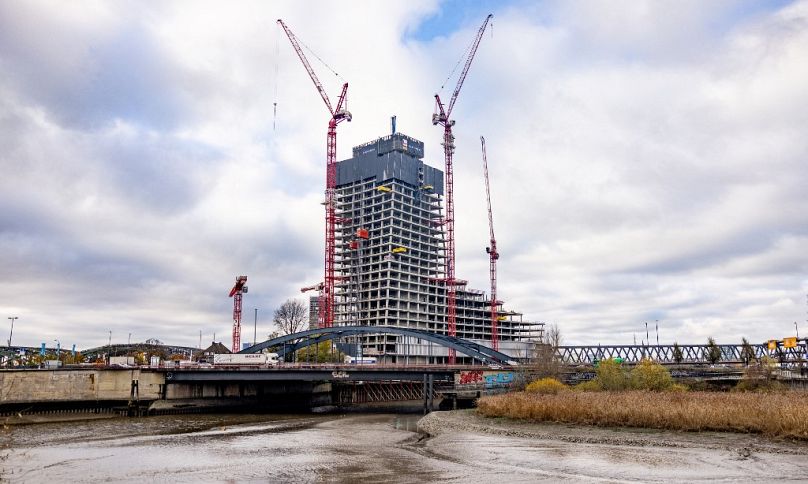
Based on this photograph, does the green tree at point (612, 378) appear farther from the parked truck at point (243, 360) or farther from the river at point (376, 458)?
the parked truck at point (243, 360)

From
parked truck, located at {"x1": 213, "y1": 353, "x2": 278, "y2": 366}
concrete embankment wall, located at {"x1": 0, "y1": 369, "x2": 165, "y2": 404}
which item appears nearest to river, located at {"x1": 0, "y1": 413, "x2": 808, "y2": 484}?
concrete embankment wall, located at {"x1": 0, "y1": 369, "x2": 165, "y2": 404}

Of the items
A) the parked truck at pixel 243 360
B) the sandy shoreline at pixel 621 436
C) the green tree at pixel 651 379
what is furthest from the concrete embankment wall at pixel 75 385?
the green tree at pixel 651 379

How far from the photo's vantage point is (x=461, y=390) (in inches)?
4040

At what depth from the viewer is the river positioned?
34.5m

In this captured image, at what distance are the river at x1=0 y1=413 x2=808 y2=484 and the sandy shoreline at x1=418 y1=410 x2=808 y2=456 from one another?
276 millimetres

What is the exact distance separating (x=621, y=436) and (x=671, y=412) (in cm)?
563

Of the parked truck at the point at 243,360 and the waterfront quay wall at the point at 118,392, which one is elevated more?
the parked truck at the point at 243,360

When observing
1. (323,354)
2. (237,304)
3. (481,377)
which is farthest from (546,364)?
(237,304)

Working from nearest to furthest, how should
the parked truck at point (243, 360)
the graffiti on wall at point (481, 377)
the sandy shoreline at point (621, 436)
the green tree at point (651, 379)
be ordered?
the sandy shoreline at point (621, 436), the green tree at point (651, 379), the graffiti on wall at point (481, 377), the parked truck at point (243, 360)

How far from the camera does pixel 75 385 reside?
287 feet

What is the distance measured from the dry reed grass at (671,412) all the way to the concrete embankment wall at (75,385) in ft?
176

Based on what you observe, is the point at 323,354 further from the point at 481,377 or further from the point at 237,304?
the point at 481,377

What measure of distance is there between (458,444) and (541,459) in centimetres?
1054

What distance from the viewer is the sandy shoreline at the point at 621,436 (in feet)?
134
